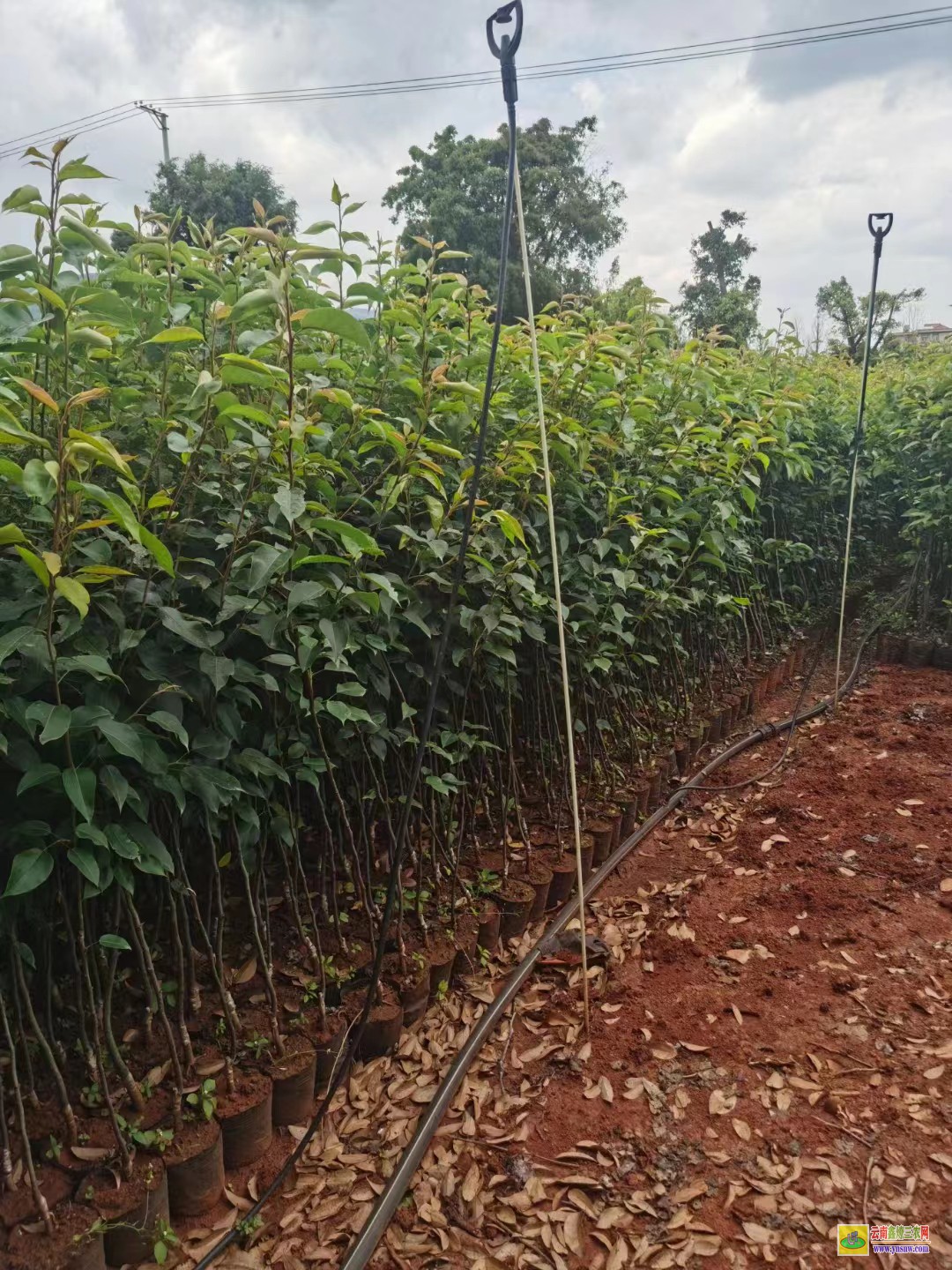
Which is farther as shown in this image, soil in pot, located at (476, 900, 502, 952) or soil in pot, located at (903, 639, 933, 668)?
soil in pot, located at (903, 639, 933, 668)

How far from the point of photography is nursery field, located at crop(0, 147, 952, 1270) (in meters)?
1.31

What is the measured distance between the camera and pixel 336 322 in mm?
1395

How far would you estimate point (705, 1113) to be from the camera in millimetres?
1727

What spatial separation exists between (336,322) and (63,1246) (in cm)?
158

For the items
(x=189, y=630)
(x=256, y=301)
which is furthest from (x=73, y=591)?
(x=256, y=301)

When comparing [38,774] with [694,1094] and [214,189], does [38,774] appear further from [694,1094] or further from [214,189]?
[214,189]

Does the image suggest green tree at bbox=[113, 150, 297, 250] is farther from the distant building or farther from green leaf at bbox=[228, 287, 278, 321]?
green leaf at bbox=[228, 287, 278, 321]

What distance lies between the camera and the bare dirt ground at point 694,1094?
1.49 meters

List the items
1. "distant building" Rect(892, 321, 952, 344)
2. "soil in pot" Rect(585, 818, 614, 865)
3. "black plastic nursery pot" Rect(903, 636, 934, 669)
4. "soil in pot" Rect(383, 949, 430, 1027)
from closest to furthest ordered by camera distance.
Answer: "soil in pot" Rect(383, 949, 430, 1027) < "soil in pot" Rect(585, 818, 614, 865) < "black plastic nursery pot" Rect(903, 636, 934, 669) < "distant building" Rect(892, 321, 952, 344)

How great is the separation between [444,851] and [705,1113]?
87cm

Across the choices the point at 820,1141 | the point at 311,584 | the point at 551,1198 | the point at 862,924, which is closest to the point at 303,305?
the point at 311,584

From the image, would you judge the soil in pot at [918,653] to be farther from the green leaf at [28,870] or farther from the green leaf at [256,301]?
the green leaf at [28,870]

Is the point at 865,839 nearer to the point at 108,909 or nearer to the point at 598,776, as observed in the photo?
the point at 598,776

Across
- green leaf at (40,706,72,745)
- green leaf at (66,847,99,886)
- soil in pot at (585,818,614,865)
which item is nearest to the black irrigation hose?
soil in pot at (585,818,614,865)
